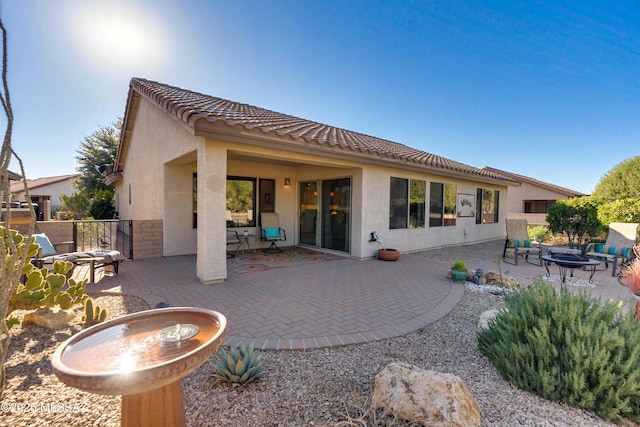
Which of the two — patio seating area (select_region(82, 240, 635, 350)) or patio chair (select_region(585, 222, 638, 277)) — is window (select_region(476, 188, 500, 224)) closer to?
patio chair (select_region(585, 222, 638, 277))

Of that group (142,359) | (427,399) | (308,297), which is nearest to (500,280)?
(308,297)

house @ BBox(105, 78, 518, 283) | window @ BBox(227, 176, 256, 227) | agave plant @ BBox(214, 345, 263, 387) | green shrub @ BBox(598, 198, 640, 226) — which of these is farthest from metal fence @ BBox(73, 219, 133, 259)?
green shrub @ BBox(598, 198, 640, 226)

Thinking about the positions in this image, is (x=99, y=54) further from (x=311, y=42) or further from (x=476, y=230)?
(x=476, y=230)

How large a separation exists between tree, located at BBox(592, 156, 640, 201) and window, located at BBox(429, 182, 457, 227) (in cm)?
1555

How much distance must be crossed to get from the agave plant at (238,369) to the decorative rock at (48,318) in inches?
105

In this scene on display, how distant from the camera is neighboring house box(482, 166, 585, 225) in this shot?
24044 millimetres

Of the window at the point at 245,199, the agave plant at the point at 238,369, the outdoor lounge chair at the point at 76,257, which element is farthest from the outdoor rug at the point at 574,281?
the outdoor lounge chair at the point at 76,257

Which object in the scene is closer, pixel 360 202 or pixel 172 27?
pixel 172 27

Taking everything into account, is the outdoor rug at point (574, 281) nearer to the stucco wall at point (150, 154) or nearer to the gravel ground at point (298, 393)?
the gravel ground at point (298, 393)

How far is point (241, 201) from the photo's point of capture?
9508 mm

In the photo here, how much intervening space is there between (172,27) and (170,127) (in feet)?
7.85

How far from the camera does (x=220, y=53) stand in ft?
28.4

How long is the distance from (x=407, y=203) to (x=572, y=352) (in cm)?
761

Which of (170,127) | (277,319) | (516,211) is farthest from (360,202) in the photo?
(516,211)
